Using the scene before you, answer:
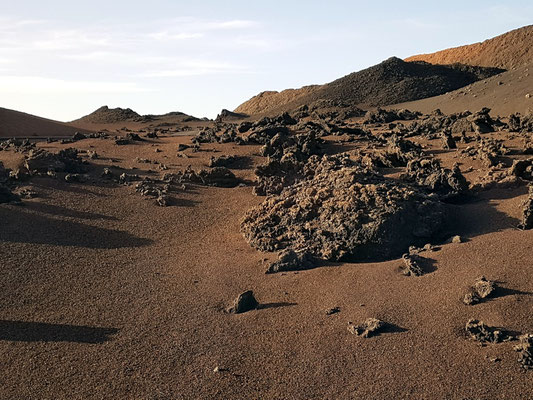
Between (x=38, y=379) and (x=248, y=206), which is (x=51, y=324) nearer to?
(x=38, y=379)

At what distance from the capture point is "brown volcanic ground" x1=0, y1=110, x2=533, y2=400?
832 cm

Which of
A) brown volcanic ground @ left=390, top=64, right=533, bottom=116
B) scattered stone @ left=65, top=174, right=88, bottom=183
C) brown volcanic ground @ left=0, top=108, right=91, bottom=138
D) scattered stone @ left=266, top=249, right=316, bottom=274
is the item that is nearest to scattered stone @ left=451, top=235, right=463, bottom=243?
scattered stone @ left=266, top=249, right=316, bottom=274

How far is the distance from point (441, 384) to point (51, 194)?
12828 millimetres

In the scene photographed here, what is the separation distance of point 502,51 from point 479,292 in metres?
45.6

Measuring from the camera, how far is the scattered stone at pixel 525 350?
813 cm

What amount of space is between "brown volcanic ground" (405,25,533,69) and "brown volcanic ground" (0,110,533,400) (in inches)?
1494

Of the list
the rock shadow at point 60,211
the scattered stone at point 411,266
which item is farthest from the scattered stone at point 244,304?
the rock shadow at point 60,211

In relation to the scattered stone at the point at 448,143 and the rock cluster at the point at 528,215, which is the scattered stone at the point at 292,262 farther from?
the scattered stone at the point at 448,143

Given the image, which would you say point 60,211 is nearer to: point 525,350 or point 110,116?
point 525,350

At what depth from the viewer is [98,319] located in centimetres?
1045

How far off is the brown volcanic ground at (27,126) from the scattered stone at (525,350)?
3463 centimetres

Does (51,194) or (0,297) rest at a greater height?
(51,194)

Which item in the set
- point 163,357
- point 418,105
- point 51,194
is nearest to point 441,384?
point 163,357

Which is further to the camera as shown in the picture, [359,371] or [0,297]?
[0,297]
